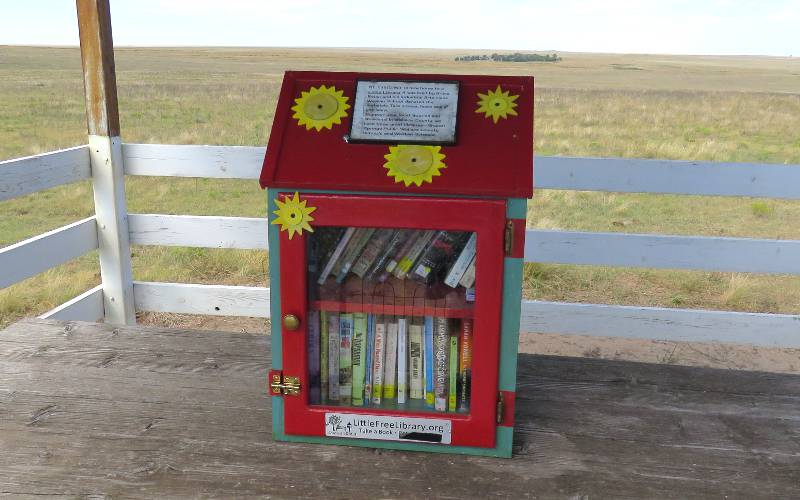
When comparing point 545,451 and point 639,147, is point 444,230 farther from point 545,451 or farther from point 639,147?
point 639,147

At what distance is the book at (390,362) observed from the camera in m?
1.69

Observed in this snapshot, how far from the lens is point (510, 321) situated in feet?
5.27

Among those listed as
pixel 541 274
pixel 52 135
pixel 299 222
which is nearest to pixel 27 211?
pixel 541 274

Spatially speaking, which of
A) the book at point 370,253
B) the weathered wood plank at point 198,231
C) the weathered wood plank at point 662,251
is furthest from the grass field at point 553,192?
the book at point 370,253

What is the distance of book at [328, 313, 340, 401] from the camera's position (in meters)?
1.69

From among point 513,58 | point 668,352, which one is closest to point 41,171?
point 668,352

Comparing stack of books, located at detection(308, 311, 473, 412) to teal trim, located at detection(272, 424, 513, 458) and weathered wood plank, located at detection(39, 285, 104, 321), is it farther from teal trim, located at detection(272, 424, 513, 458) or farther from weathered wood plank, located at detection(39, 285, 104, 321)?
weathered wood plank, located at detection(39, 285, 104, 321)

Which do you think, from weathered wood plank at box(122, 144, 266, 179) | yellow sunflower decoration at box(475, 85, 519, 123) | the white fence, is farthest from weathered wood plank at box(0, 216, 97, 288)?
yellow sunflower decoration at box(475, 85, 519, 123)

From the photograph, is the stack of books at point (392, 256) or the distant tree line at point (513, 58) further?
the distant tree line at point (513, 58)

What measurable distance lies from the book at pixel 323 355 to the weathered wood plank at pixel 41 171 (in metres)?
2.01

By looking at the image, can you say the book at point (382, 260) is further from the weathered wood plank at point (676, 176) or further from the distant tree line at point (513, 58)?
the distant tree line at point (513, 58)

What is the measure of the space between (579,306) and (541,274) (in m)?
3.11

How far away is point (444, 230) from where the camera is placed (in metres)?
1.58

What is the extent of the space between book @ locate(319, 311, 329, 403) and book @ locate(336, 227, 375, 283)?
10 centimetres
